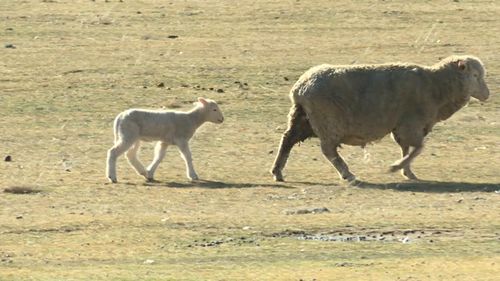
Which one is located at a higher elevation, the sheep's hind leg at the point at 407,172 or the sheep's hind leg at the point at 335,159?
the sheep's hind leg at the point at 335,159

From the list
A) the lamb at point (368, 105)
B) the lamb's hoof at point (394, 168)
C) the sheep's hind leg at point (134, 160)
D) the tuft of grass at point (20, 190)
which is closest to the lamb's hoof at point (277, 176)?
the lamb at point (368, 105)

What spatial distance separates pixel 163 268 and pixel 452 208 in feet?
16.8

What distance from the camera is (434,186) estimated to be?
23422 mm

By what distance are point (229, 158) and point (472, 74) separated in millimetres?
3938

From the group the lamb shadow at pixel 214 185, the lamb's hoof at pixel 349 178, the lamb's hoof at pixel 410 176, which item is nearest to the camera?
the lamb shadow at pixel 214 185

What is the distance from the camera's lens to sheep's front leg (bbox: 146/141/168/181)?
24047 millimetres

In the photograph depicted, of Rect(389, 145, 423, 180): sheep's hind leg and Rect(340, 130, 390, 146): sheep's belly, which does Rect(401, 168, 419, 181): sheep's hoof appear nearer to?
Rect(389, 145, 423, 180): sheep's hind leg

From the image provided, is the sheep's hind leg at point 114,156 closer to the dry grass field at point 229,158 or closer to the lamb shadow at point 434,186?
the dry grass field at point 229,158

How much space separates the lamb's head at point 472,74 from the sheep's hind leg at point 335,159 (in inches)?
82.7

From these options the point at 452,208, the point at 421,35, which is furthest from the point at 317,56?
the point at 452,208

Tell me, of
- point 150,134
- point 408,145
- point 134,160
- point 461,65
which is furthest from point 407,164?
point 134,160

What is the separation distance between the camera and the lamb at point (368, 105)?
2409 cm

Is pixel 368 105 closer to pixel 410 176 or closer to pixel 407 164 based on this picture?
pixel 407 164

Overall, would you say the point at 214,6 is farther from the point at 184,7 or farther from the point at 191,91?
the point at 191,91
